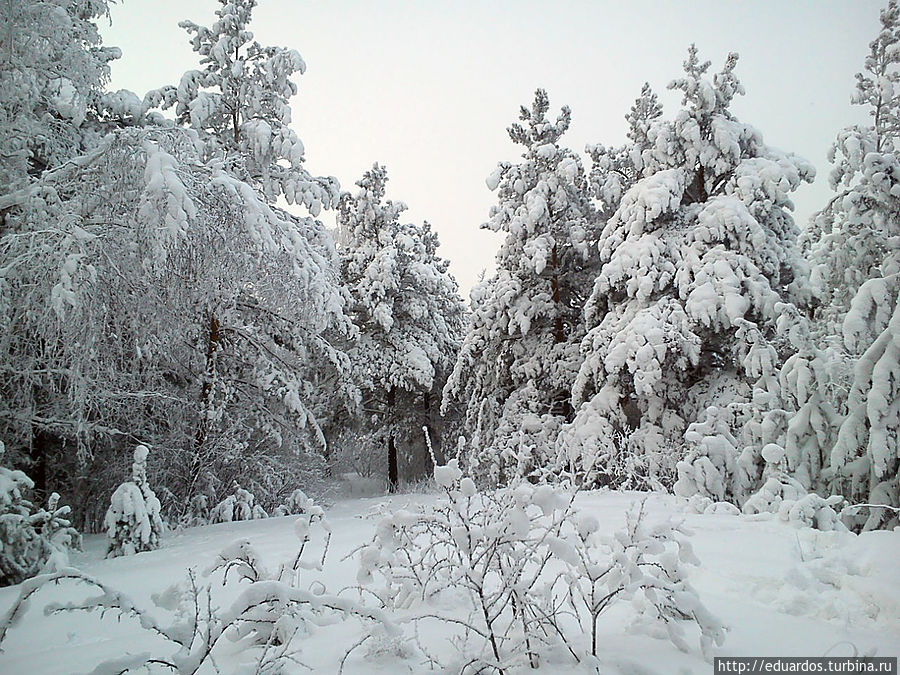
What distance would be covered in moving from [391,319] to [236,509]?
7.45 m

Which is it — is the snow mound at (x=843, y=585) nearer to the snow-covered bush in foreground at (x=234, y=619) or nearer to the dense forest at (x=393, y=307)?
the dense forest at (x=393, y=307)

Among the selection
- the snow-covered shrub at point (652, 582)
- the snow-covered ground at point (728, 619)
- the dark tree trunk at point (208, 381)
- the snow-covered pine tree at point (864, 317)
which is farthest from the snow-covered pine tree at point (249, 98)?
the snow-covered shrub at point (652, 582)

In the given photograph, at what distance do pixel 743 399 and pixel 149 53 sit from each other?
10971 millimetres

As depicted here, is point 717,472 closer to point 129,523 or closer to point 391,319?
point 129,523

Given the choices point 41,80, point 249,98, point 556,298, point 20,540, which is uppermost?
point 249,98

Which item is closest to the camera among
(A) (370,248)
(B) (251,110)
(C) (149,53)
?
(C) (149,53)

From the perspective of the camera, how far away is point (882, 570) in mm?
2711

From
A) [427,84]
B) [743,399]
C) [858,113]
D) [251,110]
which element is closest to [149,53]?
[251,110]

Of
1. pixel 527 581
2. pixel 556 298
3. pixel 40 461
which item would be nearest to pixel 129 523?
pixel 40 461

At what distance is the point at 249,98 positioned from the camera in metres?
9.52

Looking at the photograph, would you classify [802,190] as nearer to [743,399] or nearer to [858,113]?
[858,113]

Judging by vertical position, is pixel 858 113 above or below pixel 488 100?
below

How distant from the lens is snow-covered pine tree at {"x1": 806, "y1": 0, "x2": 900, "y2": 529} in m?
4.14

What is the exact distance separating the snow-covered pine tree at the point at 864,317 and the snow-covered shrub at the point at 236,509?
767cm
